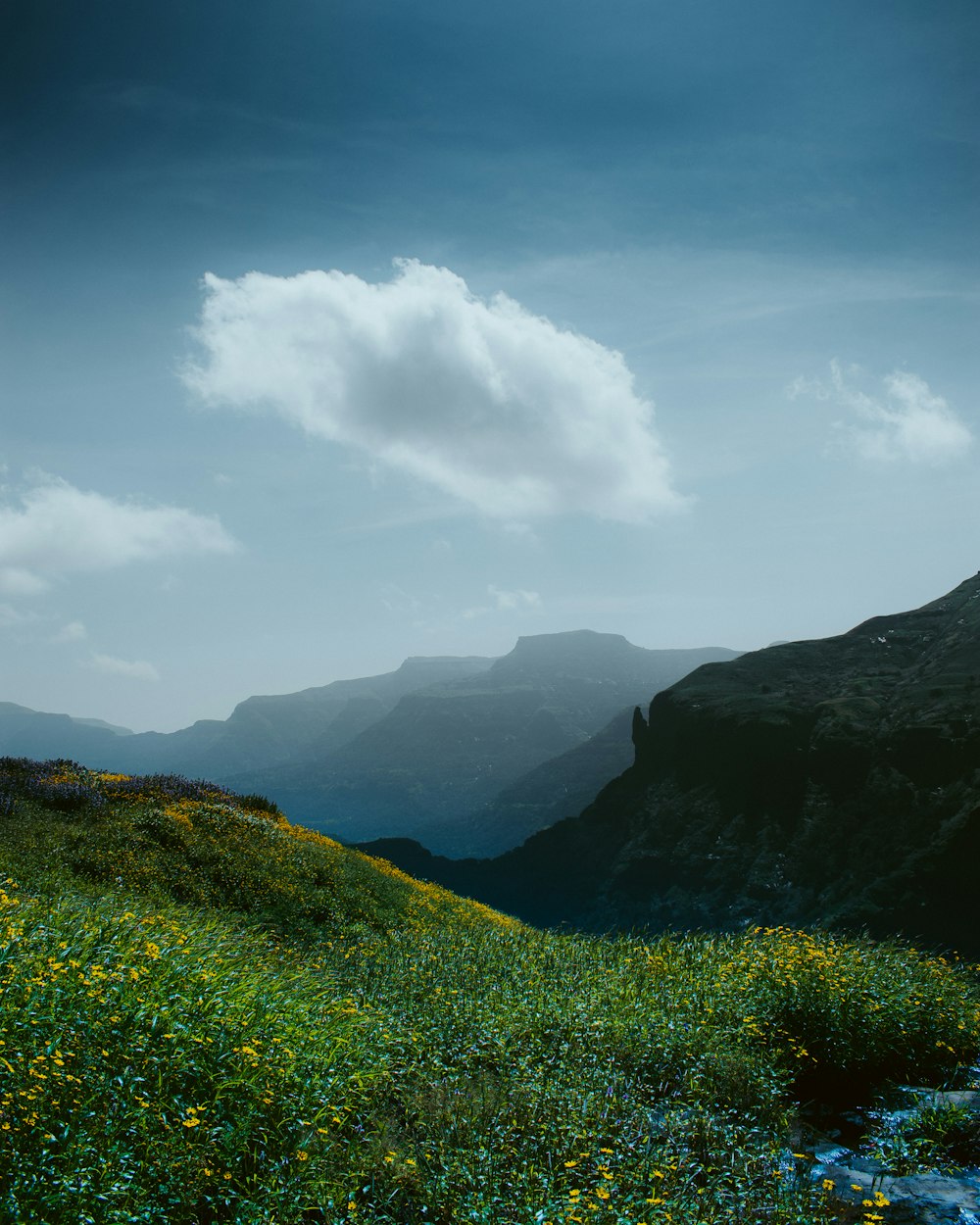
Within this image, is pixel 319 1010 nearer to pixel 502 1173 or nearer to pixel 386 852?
pixel 502 1173

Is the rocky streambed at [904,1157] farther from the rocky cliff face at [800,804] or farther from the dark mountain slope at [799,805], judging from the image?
the dark mountain slope at [799,805]

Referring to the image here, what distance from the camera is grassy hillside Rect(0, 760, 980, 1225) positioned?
5414 mm

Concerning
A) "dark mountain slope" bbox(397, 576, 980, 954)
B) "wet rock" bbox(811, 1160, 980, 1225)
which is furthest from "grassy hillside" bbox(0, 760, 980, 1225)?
"dark mountain slope" bbox(397, 576, 980, 954)

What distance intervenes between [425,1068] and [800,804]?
85462mm

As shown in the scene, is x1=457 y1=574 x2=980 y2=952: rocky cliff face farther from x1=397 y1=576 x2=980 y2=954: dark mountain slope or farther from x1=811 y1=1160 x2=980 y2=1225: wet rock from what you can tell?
x1=811 y1=1160 x2=980 y2=1225: wet rock

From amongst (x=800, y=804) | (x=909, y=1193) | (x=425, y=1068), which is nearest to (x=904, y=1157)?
(x=909, y=1193)

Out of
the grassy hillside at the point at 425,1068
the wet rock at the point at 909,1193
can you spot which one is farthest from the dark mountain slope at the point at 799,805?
the wet rock at the point at 909,1193

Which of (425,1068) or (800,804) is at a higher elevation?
(425,1068)

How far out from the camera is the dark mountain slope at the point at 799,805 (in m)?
65.4

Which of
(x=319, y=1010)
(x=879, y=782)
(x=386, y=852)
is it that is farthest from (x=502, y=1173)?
(x=386, y=852)

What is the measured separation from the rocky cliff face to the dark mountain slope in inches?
8.3

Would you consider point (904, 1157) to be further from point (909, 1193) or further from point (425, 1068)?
point (425, 1068)

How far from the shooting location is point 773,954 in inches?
467

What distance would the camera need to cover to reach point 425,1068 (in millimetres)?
7945
